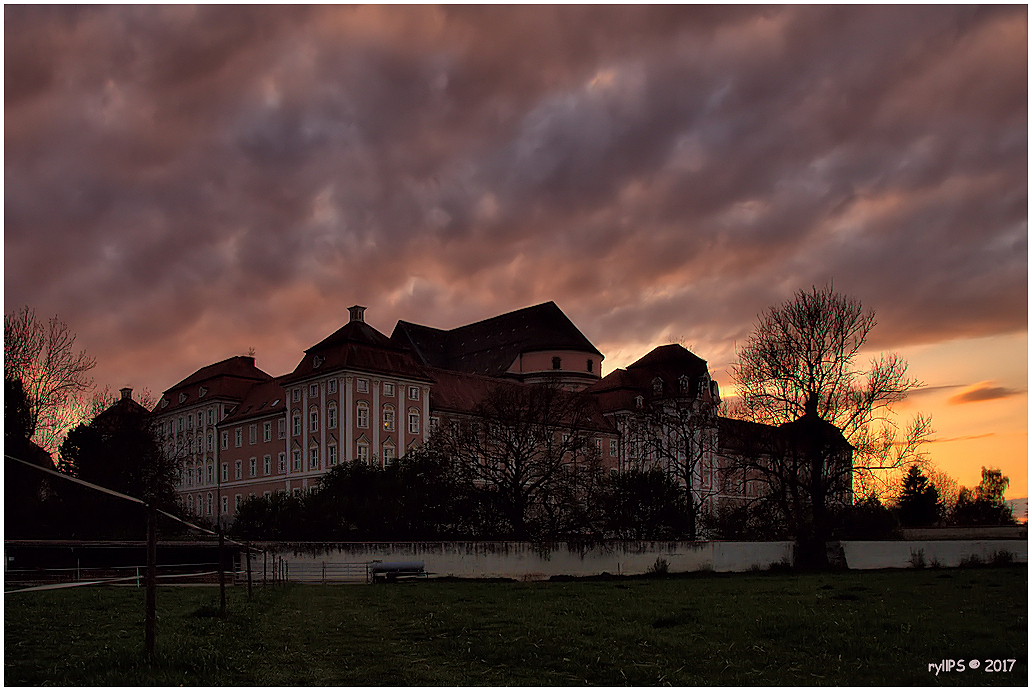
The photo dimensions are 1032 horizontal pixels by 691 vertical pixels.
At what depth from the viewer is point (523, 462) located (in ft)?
159

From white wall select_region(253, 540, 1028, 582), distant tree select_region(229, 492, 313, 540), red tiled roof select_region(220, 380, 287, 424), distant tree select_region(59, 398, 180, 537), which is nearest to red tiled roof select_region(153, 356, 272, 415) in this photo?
red tiled roof select_region(220, 380, 287, 424)

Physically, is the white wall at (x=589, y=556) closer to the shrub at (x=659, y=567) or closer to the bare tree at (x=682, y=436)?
the shrub at (x=659, y=567)

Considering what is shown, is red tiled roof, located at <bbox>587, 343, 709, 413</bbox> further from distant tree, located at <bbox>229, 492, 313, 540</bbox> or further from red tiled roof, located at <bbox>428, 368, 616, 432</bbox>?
distant tree, located at <bbox>229, 492, 313, 540</bbox>

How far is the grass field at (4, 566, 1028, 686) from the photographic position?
392 inches

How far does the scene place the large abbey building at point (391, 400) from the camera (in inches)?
2709

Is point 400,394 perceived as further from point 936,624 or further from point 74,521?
point 936,624

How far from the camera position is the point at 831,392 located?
40781mm

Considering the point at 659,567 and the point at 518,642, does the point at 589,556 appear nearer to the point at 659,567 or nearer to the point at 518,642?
the point at 659,567

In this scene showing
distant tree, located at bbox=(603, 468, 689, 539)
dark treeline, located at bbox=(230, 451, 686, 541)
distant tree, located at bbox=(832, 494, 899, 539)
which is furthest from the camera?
distant tree, located at bbox=(603, 468, 689, 539)

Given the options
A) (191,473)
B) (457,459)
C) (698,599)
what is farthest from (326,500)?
(191,473)

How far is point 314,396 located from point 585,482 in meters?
27.8

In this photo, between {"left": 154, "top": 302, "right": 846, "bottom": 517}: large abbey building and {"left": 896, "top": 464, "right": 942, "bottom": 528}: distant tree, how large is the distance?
1578cm

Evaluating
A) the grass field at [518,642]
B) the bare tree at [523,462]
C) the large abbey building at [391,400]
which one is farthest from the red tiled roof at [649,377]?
the grass field at [518,642]

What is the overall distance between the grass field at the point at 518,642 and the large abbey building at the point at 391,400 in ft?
101
